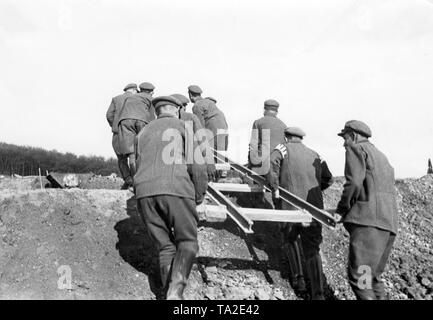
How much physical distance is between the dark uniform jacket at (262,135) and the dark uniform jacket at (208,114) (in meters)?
1.35

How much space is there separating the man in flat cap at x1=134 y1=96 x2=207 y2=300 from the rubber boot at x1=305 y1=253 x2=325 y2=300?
6.09 ft

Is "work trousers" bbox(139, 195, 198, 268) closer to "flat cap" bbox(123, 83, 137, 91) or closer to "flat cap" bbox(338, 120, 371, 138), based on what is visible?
"flat cap" bbox(338, 120, 371, 138)

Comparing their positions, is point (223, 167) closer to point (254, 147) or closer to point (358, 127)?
point (254, 147)

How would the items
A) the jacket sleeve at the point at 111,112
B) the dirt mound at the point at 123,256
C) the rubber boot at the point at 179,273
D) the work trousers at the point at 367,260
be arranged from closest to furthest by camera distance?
the rubber boot at the point at 179,273
the work trousers at the point at 367,260
the dirt mound at the point at 123,256
the jacket sleeve at the point at 111,112

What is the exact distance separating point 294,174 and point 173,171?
7.68ft

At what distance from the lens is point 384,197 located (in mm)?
5523

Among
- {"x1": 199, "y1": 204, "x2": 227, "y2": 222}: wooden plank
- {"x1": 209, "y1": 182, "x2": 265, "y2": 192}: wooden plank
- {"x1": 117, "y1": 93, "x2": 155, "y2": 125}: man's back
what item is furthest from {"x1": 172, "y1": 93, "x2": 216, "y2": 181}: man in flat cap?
{"x1": 199, "y1": 204, "x2": 227, "y2": 222}: wooden plank

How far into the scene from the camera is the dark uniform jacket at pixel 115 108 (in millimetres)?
8830

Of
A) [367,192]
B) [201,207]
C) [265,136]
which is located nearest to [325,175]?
[367,192]

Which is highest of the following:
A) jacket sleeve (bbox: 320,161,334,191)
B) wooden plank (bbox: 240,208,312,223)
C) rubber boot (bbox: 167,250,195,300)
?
jacket sleeve (bbox: 320,161,334,191)

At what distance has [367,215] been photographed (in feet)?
17.9

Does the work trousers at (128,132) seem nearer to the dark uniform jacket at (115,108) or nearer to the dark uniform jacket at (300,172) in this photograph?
the dark uniform jacket at (115,108)

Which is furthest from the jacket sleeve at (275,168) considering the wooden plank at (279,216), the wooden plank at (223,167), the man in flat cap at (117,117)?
the man in flat cap at (117,117)

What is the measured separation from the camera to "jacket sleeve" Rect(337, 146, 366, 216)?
5.42 metres
